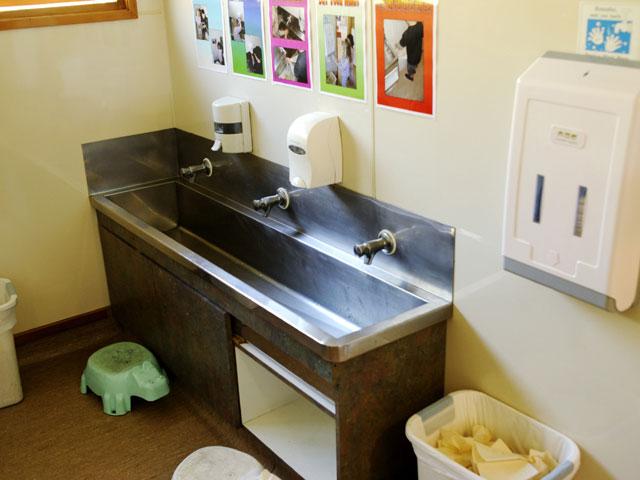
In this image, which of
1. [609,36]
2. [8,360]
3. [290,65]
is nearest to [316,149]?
[290,65]

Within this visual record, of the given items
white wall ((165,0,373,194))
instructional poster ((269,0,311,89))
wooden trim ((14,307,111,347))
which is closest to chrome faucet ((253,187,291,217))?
white wall ((165,0,373,194))

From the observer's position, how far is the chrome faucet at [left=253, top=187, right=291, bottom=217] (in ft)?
9.86

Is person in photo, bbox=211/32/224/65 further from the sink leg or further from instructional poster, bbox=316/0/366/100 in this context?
the sink leg

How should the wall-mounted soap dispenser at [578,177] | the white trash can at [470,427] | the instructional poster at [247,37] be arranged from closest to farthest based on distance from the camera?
the wall-mounted soap dispenser at [578,177], the white trash can at [470,427], the instructional poster at [247,37]

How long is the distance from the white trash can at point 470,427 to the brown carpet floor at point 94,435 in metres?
0.58

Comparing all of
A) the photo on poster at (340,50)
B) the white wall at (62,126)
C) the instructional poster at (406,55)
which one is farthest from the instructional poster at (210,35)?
the instructional poster at (406,55)

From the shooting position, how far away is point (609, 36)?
1727 mm

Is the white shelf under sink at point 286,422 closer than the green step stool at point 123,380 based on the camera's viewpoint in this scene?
Yes

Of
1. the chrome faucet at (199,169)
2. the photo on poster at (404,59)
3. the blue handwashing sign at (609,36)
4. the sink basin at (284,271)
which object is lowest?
the sink basin at (284,271)

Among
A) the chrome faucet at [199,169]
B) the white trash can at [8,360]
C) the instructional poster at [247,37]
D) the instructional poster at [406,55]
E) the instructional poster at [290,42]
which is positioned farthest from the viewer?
the chrome faucet at [199,169]

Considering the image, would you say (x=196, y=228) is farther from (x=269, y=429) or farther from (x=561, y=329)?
(x=561, y=329)

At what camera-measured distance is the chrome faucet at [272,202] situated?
3.01 metres

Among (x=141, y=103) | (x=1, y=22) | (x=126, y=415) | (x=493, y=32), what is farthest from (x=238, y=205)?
(x=493, y=32)

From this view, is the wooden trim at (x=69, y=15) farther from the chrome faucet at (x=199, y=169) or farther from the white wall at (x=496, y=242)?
the white wall at (x=496, y=242)
